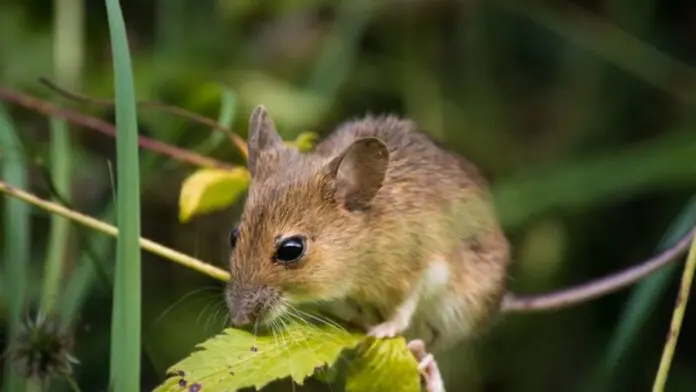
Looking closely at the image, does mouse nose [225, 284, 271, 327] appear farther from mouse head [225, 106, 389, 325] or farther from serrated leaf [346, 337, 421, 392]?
serrated leaf [346, 337, 421, 392]

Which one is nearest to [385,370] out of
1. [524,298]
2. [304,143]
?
[304,143]

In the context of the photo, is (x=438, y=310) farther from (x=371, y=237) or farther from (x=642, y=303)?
(x=642, y=303)

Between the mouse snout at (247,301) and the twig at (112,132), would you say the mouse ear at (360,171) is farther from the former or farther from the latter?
the twig at (112,132)

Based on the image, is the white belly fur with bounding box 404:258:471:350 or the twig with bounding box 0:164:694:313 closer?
the twig with bounding box 0:164:694:313

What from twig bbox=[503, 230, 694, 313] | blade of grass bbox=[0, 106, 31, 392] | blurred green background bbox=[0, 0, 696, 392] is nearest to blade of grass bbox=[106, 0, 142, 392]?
blade of grass bbox=[0, 106, 31, 392]

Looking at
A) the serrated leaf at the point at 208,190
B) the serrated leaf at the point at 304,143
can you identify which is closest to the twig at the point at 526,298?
the serrated leaf at the point at 208,190
